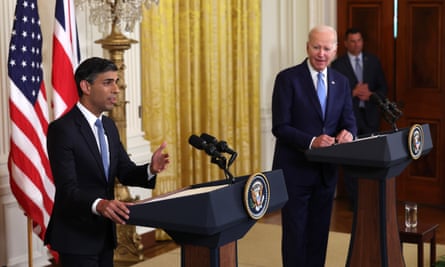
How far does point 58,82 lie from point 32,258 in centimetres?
131

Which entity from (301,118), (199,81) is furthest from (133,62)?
(301,118)

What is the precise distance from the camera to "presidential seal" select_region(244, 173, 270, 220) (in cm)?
363

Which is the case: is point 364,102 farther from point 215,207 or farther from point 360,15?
point 215,207

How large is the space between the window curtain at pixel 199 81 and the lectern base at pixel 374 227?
2.86m

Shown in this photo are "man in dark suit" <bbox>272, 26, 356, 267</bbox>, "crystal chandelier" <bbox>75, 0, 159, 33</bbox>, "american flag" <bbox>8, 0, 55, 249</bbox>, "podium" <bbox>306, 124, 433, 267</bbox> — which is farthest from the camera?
"crystal chandelier" <bbox>75, 0, 159, 33</bbox>

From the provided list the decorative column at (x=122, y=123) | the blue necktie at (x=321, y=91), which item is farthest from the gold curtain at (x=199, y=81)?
the blue necktie at (x=321, y=91)

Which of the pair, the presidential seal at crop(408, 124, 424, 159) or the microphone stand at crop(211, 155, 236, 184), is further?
the presidential seal at crop(408, 124, 424, 159)

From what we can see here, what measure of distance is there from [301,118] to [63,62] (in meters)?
1.70

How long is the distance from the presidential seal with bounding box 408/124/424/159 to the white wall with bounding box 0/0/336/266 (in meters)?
2.78

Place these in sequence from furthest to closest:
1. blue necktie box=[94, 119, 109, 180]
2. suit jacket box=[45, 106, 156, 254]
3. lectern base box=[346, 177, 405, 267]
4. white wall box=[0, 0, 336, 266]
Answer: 1. white wall box=[0, 0, 336, 266]
2. lectern base box=[346, 177, 405, 267]
3. blue necktie box=[94, 119, 109, 180]
4. suit jacket box=[45, 106, 156, 254]

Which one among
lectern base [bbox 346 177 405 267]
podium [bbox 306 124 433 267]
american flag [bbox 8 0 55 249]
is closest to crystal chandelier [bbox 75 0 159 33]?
american flag [bbox 8 0 55 249]

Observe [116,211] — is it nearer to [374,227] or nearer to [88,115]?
[88,115]

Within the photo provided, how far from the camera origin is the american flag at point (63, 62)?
5.95m

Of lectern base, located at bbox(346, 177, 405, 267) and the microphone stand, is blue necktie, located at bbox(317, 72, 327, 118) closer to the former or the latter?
lectern base, located at bbox(346, 177, 405, 267)
